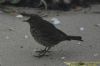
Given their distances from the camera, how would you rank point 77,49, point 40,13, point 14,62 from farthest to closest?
point 40,13
point 77,49
point 14,62

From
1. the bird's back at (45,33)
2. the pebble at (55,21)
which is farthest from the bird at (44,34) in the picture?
the pebble at (55,21)

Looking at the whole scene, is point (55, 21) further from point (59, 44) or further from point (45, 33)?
point (45, 33)

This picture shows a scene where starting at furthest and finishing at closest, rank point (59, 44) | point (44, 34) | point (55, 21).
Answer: point (55, 21) → point (59, 44) → point (44, 34)

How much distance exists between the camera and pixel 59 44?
729cm

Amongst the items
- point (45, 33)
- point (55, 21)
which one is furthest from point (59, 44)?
point (55, 21)

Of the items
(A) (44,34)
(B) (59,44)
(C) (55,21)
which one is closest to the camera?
(A) (44,34)

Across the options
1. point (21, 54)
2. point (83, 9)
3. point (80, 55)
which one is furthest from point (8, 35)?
point (83, 9)

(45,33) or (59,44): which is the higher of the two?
(45,33)

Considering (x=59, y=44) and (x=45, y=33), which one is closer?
(x=45, y=33)

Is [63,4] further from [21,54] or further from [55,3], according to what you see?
[21,54]

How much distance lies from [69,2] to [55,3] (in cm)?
29

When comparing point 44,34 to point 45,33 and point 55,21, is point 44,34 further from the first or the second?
point 55,21

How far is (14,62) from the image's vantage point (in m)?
6.48

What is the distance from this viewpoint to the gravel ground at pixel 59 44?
6.56 meters
